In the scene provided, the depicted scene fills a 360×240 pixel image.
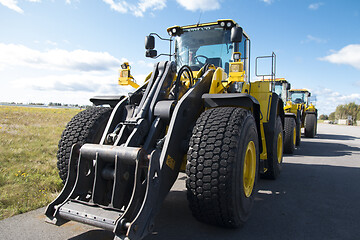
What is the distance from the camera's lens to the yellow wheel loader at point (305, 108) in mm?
15055

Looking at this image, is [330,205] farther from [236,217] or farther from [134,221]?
[134,221]

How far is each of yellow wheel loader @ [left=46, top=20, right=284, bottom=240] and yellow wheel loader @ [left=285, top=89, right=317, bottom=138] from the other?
437 inches

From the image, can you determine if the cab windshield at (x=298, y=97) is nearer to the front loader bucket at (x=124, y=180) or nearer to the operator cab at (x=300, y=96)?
the operator cab at (x=300, y=96)

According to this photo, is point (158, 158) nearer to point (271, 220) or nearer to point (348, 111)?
point (271, 220)

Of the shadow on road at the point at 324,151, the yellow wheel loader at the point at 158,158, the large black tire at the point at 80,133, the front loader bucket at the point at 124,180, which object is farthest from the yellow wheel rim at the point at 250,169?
the shadow on road at the point at 324,151

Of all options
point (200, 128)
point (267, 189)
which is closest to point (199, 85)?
point (200, 128)

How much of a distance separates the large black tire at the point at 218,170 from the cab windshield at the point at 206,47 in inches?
92.8

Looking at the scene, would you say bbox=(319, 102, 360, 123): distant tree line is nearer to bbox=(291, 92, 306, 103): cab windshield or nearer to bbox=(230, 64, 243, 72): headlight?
bbox=(291, 92, 306, 103): cab windshield

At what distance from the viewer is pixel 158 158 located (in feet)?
8.48

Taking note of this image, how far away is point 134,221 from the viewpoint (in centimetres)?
225

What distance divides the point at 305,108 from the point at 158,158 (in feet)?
53.6

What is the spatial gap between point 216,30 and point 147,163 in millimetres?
3526

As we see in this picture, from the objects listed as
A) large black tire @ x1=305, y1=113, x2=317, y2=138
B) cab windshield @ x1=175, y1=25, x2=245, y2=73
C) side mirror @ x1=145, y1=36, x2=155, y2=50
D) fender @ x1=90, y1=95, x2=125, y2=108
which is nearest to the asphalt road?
fender @ x1=90, y1=95, x2=125, y2=108

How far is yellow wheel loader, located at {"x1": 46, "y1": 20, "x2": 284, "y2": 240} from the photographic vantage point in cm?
250
